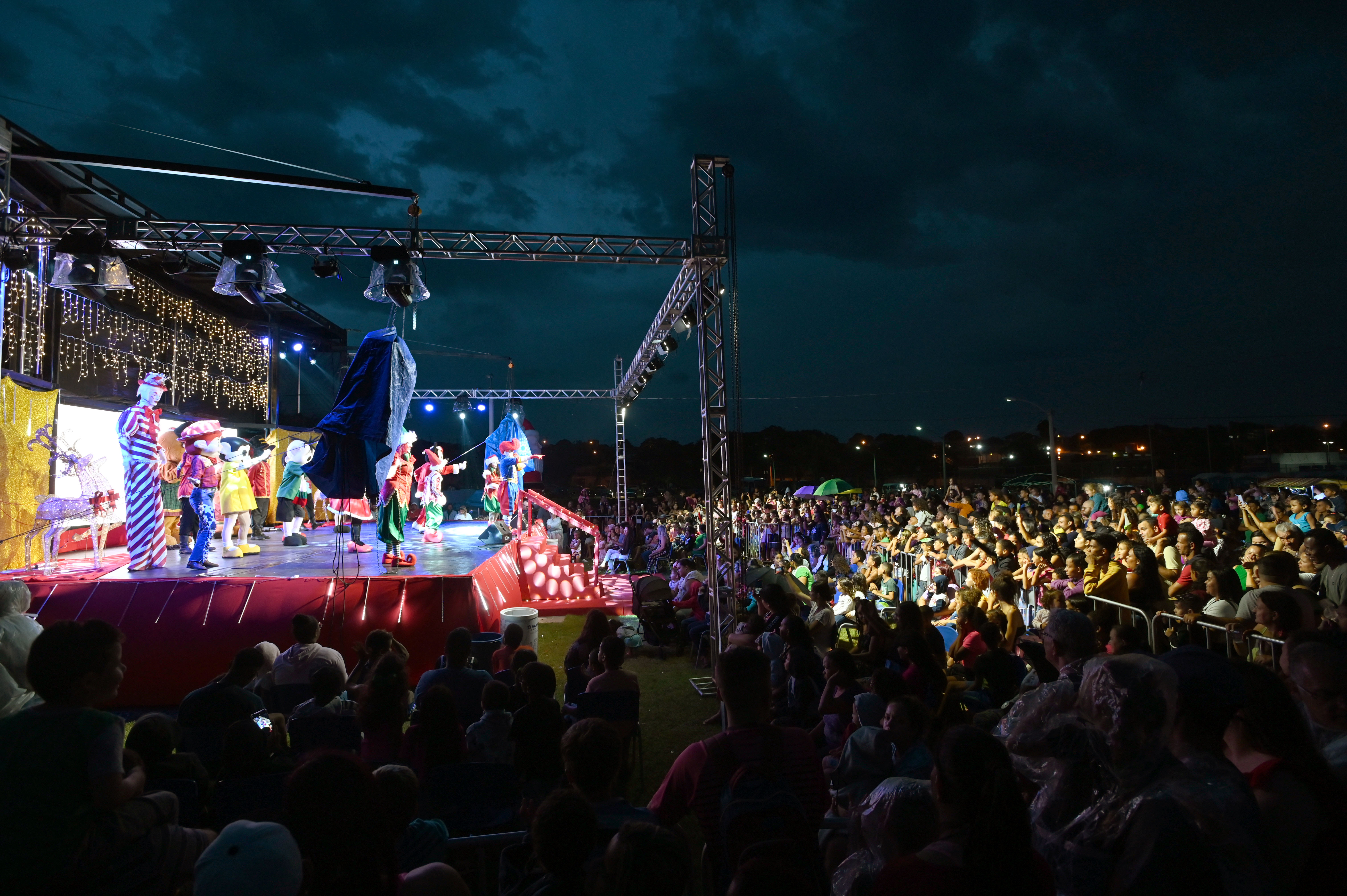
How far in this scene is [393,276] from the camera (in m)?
7.50

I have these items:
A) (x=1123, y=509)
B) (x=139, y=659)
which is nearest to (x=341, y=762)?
(x=139, y=659)

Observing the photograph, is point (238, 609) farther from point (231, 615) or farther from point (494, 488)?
point (494, 488)

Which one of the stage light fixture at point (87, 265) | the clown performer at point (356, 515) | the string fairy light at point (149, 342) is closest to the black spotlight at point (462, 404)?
the string fairy light at point (149, 342)

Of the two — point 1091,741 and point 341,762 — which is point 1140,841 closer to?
point 1091,741

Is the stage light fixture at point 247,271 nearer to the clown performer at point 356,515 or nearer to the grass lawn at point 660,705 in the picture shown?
the clown performer at point 356,515

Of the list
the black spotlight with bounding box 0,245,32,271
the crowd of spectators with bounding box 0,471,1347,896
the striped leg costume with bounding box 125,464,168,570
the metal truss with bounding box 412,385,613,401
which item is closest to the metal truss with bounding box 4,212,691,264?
the black spotlight with bounding box 0,245,32,271

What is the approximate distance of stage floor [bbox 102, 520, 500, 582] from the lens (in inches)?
283

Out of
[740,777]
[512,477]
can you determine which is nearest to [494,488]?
[512,477]

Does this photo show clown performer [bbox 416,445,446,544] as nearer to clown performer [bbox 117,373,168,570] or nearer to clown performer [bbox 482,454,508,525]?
clown performer [bbox 482,454,508,525]

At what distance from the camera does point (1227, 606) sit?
476 cm

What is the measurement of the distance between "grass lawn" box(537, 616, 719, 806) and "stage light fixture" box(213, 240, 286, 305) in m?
5.55

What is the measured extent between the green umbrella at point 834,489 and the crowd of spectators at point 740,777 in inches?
522

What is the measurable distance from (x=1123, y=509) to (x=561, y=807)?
10255mm

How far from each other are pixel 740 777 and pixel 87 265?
9695mm
